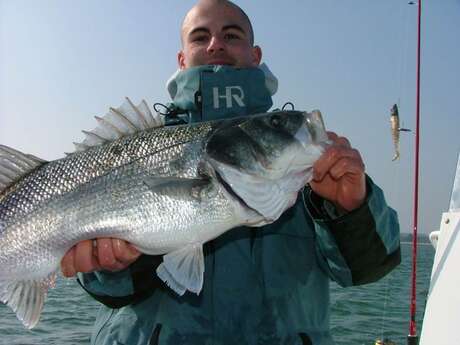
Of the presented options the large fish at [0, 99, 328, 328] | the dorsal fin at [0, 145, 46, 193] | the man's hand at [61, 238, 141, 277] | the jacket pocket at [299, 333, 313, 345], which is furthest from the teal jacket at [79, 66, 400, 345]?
the dorsal fin at [0, 145, 46, 193]

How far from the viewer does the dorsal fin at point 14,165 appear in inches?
123

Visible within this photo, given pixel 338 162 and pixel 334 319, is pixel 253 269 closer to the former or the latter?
pixel 338 162

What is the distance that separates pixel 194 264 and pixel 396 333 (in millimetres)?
10448

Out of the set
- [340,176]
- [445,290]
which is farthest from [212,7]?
[445,290]

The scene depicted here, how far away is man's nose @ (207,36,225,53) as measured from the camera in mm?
3869

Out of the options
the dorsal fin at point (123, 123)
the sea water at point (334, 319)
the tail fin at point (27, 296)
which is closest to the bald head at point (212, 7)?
the dorsal fin at point (123, 123)

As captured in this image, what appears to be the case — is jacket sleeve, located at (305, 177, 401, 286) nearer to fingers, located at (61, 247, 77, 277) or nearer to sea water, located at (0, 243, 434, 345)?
fingers, located at (61, 247, 77, 277)

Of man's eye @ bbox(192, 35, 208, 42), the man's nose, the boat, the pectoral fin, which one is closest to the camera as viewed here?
the pectoral fin

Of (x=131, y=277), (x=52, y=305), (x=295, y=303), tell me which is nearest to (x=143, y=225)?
(x=131, y=277)

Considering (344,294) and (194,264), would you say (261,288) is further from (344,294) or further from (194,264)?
(344,294)

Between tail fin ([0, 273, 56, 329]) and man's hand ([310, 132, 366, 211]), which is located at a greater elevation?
man's hand ([310, 132, 366, 211])

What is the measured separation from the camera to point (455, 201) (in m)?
4.38

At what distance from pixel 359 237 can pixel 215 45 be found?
1935mm

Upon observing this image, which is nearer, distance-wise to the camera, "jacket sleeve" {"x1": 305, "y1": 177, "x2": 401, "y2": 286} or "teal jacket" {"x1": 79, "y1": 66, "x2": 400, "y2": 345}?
"jacket sleeve" {"x1": 305, "y1": 177, "x2": 401, "y2": 286}
